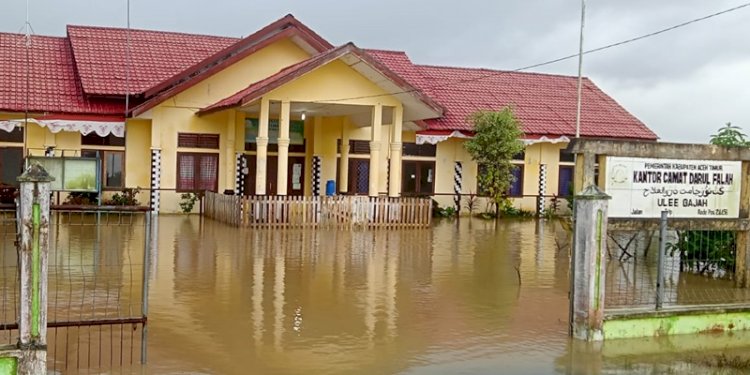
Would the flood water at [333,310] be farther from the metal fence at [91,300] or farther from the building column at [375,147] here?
the building column at [375,147]

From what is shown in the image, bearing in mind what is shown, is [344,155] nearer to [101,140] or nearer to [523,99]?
[101,140]

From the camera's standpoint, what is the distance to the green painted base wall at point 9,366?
19.7ft

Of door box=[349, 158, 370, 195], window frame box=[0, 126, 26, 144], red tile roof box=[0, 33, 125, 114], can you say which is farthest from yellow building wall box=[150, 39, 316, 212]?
door box=[349, 158, 370, 195]

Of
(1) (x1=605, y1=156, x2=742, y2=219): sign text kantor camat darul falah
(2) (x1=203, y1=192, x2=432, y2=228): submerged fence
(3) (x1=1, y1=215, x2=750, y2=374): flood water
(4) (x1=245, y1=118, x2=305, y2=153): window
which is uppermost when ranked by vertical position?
(4) (x1=245, y1=118, x2=305, y2=153): window

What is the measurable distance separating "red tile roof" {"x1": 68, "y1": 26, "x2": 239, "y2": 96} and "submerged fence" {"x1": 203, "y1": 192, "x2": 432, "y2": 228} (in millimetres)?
5109

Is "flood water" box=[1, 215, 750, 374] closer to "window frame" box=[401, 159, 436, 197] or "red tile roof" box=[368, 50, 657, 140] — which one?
"window frame" box=[401, 159, 436, 197]

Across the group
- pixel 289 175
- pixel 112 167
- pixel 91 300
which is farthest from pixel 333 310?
pixel 289 175

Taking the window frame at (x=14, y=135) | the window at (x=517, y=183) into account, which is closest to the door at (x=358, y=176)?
the window at (x=517, y=183)

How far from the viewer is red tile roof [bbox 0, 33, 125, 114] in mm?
22672

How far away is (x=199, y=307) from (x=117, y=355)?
2372mm

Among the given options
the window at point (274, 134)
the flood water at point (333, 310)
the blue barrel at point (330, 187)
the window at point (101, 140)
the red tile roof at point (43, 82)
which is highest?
the red tile roof at point (43, 82)

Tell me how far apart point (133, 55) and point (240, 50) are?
169 inches

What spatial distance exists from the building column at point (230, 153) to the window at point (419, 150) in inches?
245

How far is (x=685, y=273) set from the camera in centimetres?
1391
